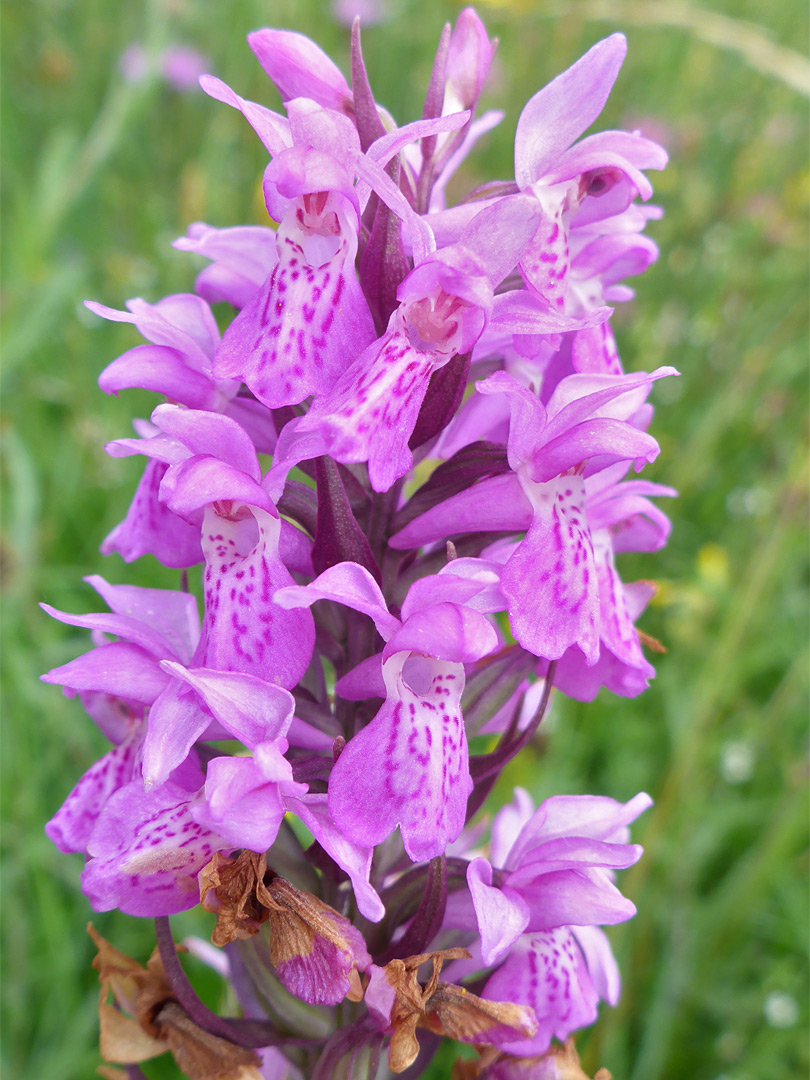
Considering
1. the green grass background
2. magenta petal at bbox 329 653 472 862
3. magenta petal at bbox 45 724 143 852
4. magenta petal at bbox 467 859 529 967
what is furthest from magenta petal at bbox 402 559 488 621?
the green grass background

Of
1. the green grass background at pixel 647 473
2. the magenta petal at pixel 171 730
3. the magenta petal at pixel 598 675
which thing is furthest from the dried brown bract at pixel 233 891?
the green grass background at pixel 647 473

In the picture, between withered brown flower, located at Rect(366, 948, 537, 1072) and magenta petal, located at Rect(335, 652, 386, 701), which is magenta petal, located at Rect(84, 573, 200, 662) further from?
withered brown flower, located at Rect(366, 948, 537, 1072)

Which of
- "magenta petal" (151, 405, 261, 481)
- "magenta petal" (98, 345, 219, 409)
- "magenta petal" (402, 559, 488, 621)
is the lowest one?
"magenta petal" (402, 559, 488, 621)

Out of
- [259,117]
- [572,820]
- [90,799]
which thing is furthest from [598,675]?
[259,117]

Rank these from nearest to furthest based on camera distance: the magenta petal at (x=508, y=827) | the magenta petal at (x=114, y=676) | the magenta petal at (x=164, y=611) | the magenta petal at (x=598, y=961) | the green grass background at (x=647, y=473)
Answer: the magenta petal at (x=114, y=676)
the magenta petal at (x=164, y=611)
the magenta petal at (x=598, y=961)
the magenta petal at (x=508, y=827)
the green grass background at (x=647, y=473)

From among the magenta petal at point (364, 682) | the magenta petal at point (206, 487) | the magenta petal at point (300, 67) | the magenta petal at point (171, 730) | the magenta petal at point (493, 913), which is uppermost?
the magenta petal at point (300, 67)

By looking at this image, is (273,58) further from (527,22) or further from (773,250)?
(527,22)

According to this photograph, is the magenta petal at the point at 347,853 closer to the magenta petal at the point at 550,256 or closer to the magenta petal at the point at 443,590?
the magenta petal at the point at 443,590
